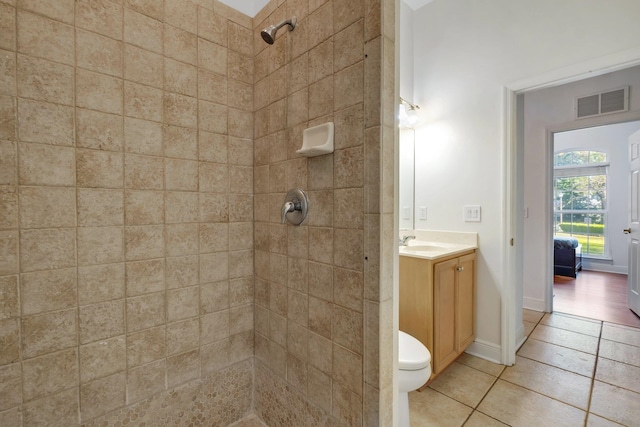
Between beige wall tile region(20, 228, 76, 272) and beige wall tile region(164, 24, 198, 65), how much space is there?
716 millimetres

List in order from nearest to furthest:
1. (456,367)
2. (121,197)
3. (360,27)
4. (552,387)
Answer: (360,27), (121,197), (552,387), (456,367)

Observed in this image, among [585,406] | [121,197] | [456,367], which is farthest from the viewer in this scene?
[456,367]

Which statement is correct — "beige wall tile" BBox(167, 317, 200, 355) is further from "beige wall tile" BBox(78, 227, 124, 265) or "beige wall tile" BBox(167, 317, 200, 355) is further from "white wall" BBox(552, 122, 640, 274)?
"white wall" BBox(552, 122, 640, 274)

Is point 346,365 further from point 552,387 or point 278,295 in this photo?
point 552,387

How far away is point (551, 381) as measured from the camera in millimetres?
1853

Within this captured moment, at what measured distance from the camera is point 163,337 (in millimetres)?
1066

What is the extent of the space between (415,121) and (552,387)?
212cm

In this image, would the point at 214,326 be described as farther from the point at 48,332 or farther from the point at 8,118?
the point at 8,118

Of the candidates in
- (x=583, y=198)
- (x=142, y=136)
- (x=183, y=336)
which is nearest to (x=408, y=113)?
(x=142, y=136)

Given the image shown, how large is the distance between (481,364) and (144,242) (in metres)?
2.33

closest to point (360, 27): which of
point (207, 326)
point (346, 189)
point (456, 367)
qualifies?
point (346, 189)

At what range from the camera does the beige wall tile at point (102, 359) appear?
0.92 metres

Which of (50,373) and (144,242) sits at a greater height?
(144,242)

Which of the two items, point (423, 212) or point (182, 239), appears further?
point (423, 212)
